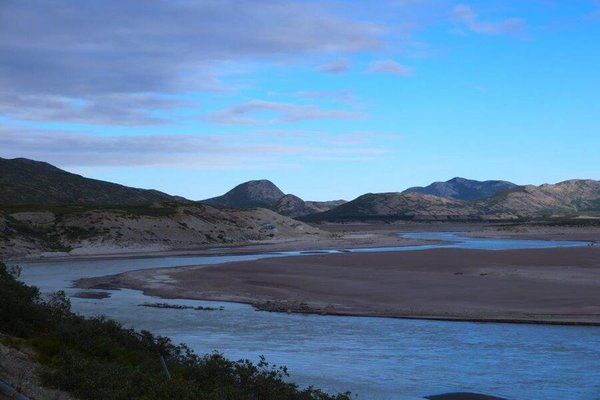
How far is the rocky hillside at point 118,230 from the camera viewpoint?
240ft

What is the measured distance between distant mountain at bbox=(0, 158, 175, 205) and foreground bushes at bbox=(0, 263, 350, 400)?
112 metres

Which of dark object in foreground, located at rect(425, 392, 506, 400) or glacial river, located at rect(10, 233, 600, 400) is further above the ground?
glacial river, located at rect(10, 233, 600, 400)

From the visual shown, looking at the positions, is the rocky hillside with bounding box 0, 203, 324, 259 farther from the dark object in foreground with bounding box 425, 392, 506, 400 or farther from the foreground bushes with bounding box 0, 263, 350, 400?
the dark object in foreground with bounding box 425, 392, 506, 400

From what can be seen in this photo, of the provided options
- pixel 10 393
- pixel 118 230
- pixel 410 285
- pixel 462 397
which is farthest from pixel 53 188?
pixel 10 393

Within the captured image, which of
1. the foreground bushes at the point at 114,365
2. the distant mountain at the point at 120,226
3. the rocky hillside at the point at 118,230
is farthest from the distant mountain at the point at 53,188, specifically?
the foreground bushes at the point at 114,365

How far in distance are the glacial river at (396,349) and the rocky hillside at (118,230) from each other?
143 feet

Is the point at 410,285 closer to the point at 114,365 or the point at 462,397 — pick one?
the point at 462,397

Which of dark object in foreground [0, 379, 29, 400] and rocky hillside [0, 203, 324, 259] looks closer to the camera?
→ dark object in foreground [0, 379, 29, 400]

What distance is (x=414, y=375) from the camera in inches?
726

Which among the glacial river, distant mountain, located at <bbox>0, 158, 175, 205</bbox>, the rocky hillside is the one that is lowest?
the glacial river

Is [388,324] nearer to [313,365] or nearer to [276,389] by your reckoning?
[313,365]

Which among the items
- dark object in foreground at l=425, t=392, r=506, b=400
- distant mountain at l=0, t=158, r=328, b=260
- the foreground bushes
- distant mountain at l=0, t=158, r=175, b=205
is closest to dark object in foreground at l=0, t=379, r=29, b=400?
the foreground bushes

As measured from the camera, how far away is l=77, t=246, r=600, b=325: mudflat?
2877cm

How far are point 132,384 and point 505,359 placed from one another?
12.4 metres
